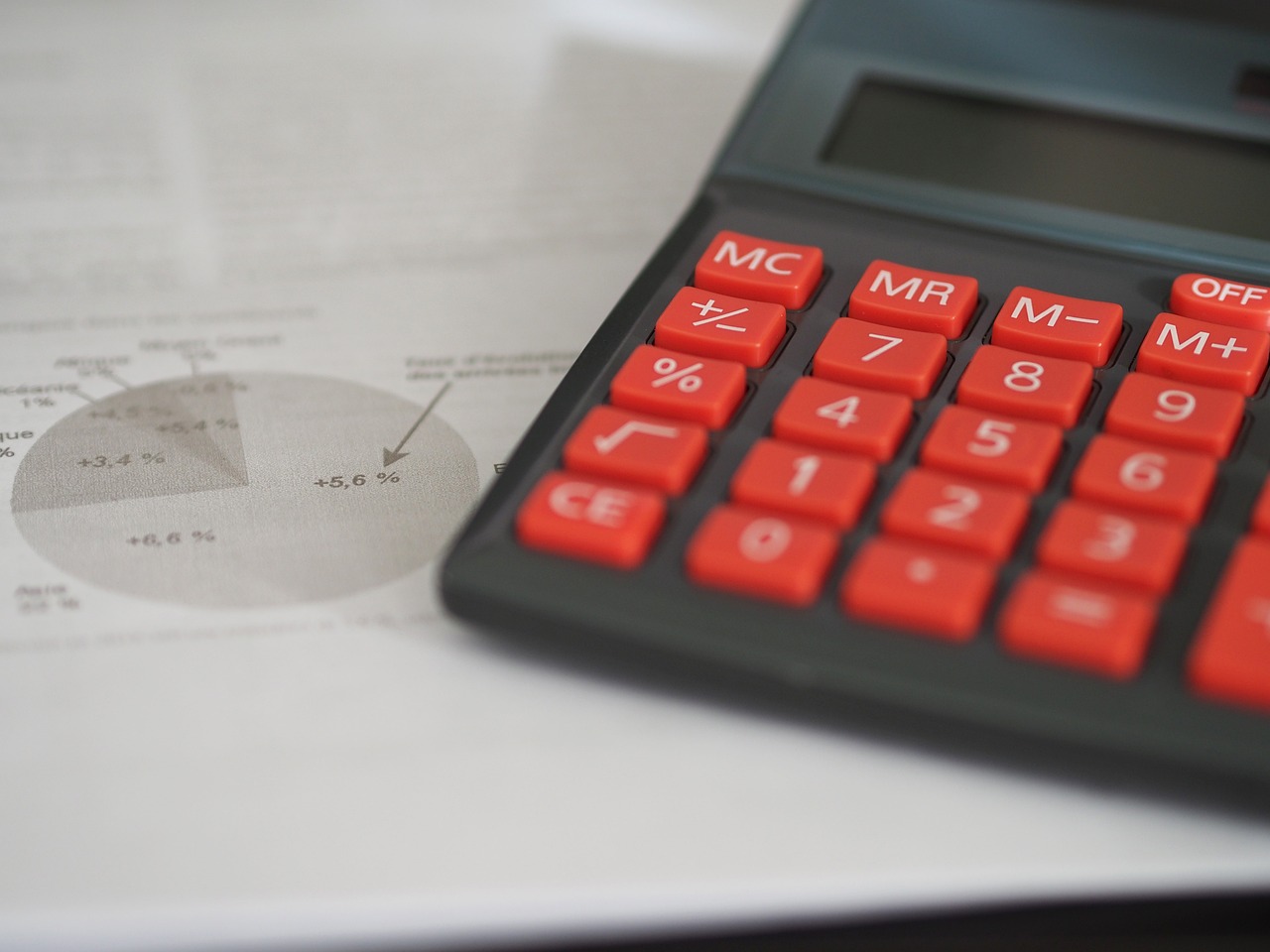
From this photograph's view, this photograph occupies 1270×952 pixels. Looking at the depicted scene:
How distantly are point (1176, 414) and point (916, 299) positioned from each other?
0.07 meters

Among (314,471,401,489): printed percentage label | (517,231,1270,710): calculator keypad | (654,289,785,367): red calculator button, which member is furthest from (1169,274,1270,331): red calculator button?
(314,471,401,489): printed percentage label

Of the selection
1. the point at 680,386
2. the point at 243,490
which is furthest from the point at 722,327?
the point at 243,490

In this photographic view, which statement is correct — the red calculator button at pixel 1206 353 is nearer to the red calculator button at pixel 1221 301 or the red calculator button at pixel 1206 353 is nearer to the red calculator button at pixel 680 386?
the red calculator button at pixel 1221 301

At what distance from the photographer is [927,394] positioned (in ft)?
1.05

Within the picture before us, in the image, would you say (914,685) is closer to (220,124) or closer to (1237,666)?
(1237,666)

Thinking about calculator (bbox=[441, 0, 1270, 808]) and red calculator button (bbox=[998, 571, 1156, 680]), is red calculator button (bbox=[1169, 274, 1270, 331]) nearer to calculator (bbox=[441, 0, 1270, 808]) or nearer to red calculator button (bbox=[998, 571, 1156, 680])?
calculator (bbox=[441, 0, 1270, 808])

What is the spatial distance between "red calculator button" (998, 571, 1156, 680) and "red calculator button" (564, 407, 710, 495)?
77mm

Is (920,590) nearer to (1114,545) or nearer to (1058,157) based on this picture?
(1114,545)

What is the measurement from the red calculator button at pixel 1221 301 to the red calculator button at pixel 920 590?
4.8 inches

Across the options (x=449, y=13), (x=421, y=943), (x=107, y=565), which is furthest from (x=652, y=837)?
(x=449, y=13)

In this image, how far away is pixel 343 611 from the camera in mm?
303

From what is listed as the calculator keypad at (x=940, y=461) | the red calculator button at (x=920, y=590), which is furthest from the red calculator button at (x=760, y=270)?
the red calculator button at (x=920, y=590)

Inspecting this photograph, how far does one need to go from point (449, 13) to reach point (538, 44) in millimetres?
53

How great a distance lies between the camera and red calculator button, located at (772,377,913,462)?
0.30 meters
